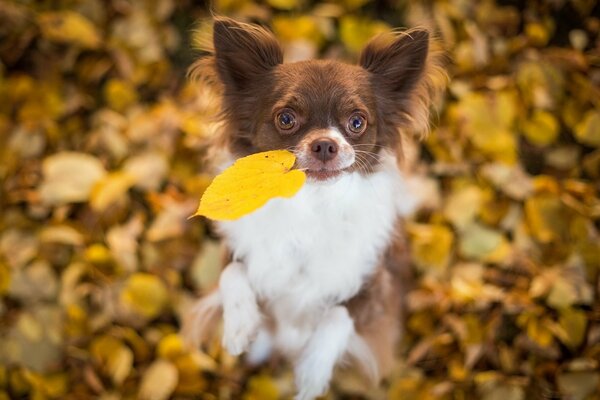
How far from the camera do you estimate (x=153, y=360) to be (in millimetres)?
2703

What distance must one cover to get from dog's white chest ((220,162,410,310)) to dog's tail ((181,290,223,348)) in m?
0.33

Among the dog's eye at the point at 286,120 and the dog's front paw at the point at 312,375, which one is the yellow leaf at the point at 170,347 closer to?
the dog's front paw at the point at 312,375

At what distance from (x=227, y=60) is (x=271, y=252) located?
703mm

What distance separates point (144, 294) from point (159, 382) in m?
0.43

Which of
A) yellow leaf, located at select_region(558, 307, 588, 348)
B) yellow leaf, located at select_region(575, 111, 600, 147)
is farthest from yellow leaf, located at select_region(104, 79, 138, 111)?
yellow leaf, located at select_region(558, 307, 588, 348)

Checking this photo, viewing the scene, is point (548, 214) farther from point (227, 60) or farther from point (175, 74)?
point (175, 74)

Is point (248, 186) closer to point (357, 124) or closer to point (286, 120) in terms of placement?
point (286, 120)

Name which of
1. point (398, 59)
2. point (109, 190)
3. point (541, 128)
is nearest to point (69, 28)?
point (109, 190)

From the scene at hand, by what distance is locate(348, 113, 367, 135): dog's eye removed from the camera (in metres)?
1.86

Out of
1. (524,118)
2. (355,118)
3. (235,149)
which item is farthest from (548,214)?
(235,149)

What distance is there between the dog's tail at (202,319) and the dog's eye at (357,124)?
0.92 metres

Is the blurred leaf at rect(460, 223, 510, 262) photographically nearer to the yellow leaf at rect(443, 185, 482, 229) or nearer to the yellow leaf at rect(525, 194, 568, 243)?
the yellow leaf at rect(443, 185, 482, 229)

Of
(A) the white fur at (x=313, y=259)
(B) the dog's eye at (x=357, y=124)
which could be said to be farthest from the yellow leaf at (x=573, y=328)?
(B) the dog's eye at (x=357, y=124)

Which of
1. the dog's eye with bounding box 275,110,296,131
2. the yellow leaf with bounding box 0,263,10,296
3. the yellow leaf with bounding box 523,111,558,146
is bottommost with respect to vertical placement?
the yellow leaf with bounding box 0,263,10,296
